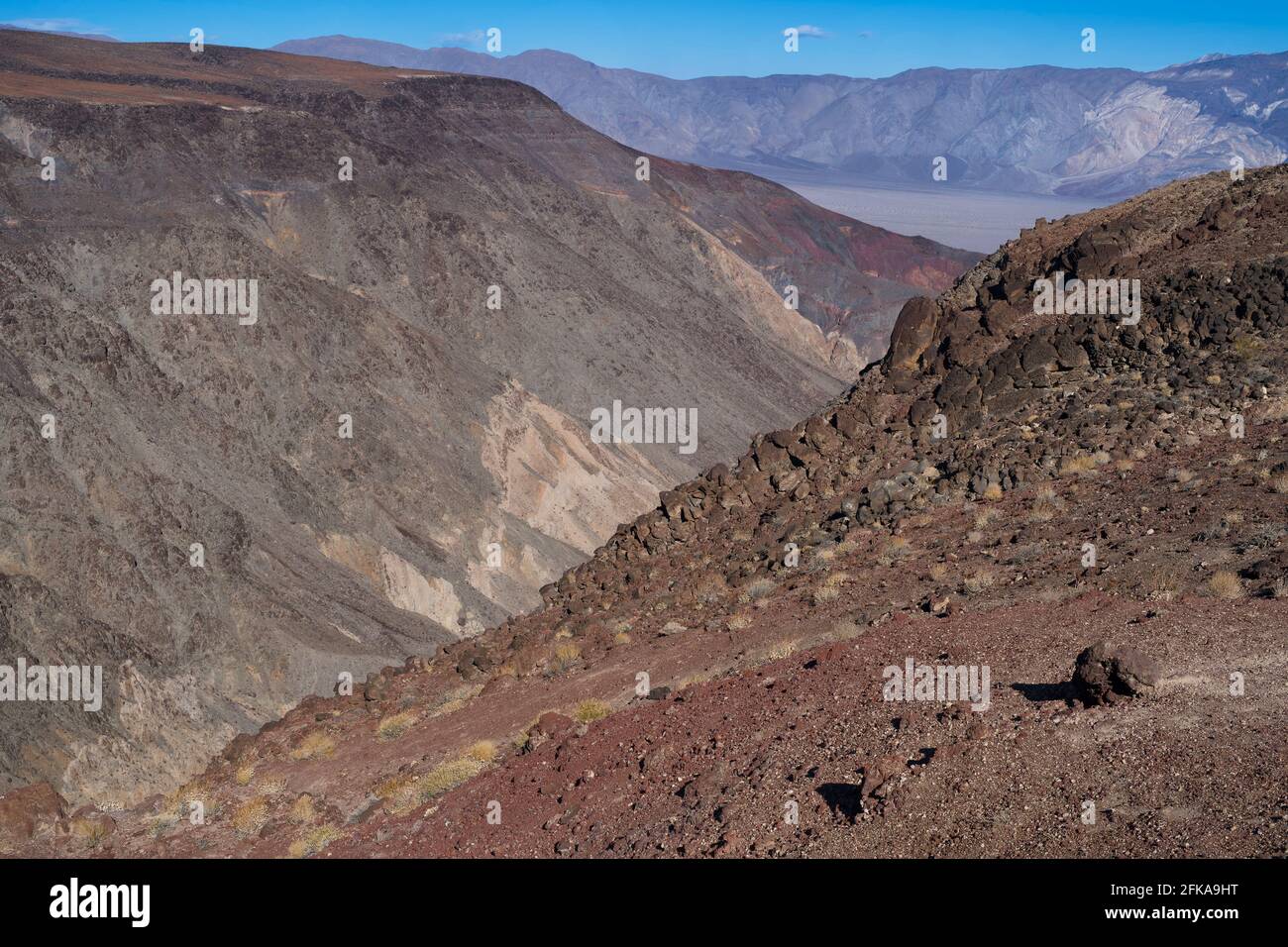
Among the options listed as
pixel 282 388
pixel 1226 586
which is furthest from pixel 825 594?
pixel 282 388

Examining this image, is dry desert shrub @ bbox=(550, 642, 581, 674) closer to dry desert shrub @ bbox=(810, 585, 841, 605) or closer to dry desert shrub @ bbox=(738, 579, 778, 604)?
→ dry desert shrub @ bbox=(738, 579, 778, 604)

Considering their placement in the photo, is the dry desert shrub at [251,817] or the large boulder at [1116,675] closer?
the large boulder at [1116,675]

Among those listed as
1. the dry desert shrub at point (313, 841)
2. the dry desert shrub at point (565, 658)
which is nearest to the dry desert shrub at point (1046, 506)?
the dry desert shrub at point (565, 658)

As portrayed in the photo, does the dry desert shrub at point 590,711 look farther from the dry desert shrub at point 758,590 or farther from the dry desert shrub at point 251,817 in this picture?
the dry desert shrub at point 251,817

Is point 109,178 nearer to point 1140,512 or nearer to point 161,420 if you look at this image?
point 161,420

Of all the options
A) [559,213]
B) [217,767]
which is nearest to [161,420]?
[217,767]
